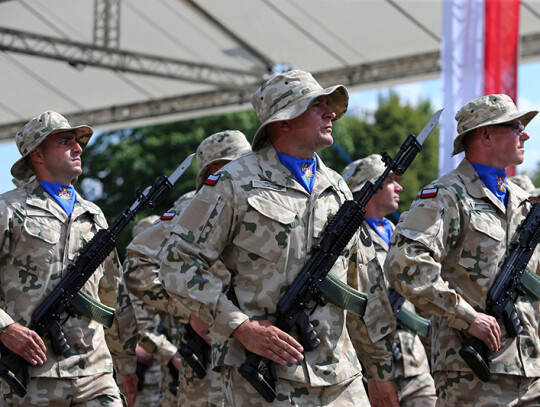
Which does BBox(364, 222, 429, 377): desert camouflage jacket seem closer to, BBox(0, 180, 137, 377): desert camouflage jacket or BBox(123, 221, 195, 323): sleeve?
BBox(123, 221, 195, 323): sleeve

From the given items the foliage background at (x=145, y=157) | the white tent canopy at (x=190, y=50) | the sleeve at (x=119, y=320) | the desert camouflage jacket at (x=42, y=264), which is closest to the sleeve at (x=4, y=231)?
the desert camouflage jacket at (x=42, y=264)

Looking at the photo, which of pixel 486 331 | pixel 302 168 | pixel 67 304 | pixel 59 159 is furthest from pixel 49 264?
pixel 486 331

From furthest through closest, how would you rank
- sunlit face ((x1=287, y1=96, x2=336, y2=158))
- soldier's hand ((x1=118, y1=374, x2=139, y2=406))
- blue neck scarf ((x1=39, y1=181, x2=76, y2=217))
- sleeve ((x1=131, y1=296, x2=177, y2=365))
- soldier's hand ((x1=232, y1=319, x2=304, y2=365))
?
1. sleeve ((x1=131, y1=296, x2=177, y2=365))
2. soldier's hand ((x1=118, y1=374, x2=139, y2=406))
3. blue neck scarf ((x1=39, y1=181, x2=76, y2=217))
4. sunlit face ((x1=287, y1=96, x2=336, y2=158))
5. soldier's hand ((x1=232, y1=319, x2=304, y2=365))

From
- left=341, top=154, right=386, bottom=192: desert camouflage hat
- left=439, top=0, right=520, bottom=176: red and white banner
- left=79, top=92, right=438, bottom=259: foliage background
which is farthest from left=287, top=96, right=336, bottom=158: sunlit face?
left=79, top=92, right=438, bottom=259: foliage background

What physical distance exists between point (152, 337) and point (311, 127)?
414 cm

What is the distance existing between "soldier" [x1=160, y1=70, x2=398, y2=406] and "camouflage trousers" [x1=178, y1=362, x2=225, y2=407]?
2.46 metres

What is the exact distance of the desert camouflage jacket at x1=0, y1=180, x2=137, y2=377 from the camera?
600 cm

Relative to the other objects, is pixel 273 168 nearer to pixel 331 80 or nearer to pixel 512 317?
pixel 512 317

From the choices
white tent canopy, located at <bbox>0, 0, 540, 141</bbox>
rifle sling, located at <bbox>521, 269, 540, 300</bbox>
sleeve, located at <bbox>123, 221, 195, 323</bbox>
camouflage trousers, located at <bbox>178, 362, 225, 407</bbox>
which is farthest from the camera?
white tent canopy, located at <bbox>0, 0, 540, 141</bbox>

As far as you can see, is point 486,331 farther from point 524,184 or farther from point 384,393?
point 524,184

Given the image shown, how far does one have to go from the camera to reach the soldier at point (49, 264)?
5.92 meters

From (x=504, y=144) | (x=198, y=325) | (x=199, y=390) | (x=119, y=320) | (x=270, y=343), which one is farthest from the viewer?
(x=199, y=390)

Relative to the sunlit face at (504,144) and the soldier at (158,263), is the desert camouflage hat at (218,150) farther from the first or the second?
the sunlit face at (504,144)

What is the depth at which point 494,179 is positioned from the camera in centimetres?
594
